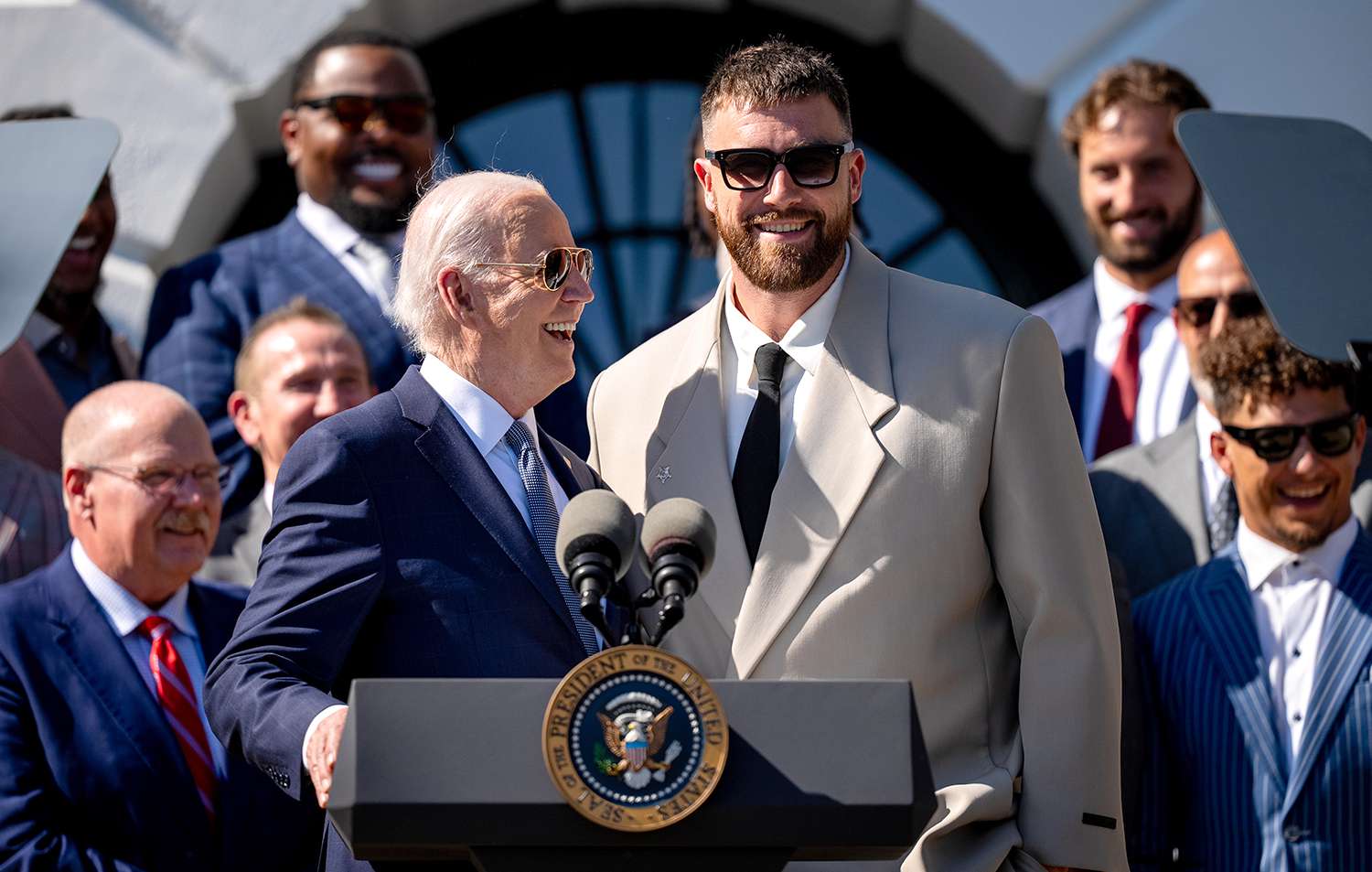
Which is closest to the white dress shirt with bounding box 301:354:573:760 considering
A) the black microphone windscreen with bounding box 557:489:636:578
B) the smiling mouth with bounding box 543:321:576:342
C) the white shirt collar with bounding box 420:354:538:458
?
the white shirt collar with bounding box 420:354:538:458

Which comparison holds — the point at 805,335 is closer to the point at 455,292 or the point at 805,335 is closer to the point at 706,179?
the point at 706,179

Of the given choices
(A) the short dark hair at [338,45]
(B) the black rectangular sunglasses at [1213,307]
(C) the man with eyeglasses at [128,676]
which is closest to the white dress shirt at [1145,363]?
Answer: (B) the black rectangular sunglasses at [1213,307]

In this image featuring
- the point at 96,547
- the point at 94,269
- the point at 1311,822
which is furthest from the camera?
the point at 94,269

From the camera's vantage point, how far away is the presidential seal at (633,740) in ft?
7.50

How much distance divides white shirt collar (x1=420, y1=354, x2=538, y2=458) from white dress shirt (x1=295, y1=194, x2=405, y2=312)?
1.88 meters

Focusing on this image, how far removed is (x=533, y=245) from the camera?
312 centimetres

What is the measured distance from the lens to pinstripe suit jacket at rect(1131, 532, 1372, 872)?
3877 mm

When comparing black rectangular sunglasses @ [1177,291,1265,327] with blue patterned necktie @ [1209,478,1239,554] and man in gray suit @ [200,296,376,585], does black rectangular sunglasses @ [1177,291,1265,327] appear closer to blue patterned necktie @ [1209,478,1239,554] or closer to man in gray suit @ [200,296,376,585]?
blue patterned necktie @ [1209,478,1239,554]

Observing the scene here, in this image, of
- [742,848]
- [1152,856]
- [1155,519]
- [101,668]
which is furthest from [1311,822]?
[101,668]

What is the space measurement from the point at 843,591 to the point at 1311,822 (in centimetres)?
138

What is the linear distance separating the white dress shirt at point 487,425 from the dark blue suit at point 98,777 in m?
1.17

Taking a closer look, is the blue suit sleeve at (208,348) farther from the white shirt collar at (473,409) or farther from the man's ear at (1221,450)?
the man's ear at (1221,450)

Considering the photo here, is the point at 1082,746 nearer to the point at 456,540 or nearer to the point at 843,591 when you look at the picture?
the point at 843,591

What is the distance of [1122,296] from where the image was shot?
5.07 metres
